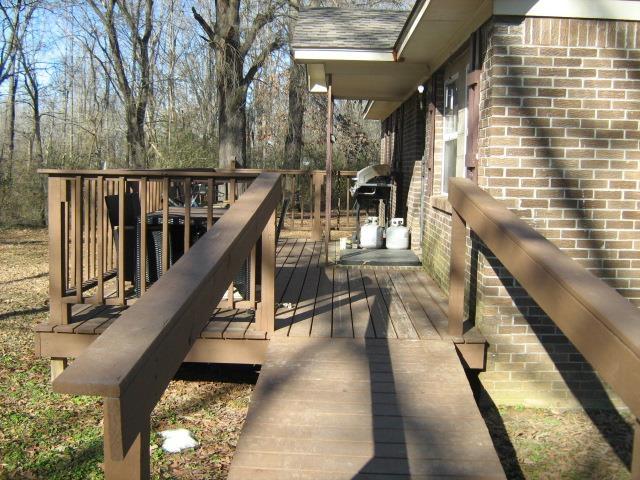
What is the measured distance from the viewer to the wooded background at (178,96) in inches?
588

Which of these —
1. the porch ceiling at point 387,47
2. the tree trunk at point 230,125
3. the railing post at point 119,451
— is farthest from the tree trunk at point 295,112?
the railing post at point 119,451

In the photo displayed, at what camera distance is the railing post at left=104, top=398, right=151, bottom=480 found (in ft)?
4.04

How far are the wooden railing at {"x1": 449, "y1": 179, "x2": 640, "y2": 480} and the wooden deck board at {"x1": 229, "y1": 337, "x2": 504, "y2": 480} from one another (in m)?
0.86

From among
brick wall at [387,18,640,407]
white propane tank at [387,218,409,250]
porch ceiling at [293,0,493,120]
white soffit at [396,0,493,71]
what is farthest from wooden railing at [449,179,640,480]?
white propane tank at [387,218,409,250]

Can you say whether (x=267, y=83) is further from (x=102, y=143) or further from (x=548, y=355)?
(x=548, y=355)

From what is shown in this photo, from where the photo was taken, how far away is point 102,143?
24609mm

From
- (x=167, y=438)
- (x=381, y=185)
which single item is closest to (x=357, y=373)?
(x=167, y=438)

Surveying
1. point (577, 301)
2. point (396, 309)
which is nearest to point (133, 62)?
point (396, 309)

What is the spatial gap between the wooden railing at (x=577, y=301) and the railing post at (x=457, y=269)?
0.56 m

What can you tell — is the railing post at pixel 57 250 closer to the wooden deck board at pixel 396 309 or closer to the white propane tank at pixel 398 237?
the wooden deck board at pixel 396 309

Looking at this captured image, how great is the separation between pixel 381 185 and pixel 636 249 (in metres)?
4.65

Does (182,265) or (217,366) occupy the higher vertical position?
(182,265)

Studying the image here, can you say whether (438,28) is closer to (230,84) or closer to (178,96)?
(230,84)

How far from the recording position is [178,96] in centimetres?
2242
